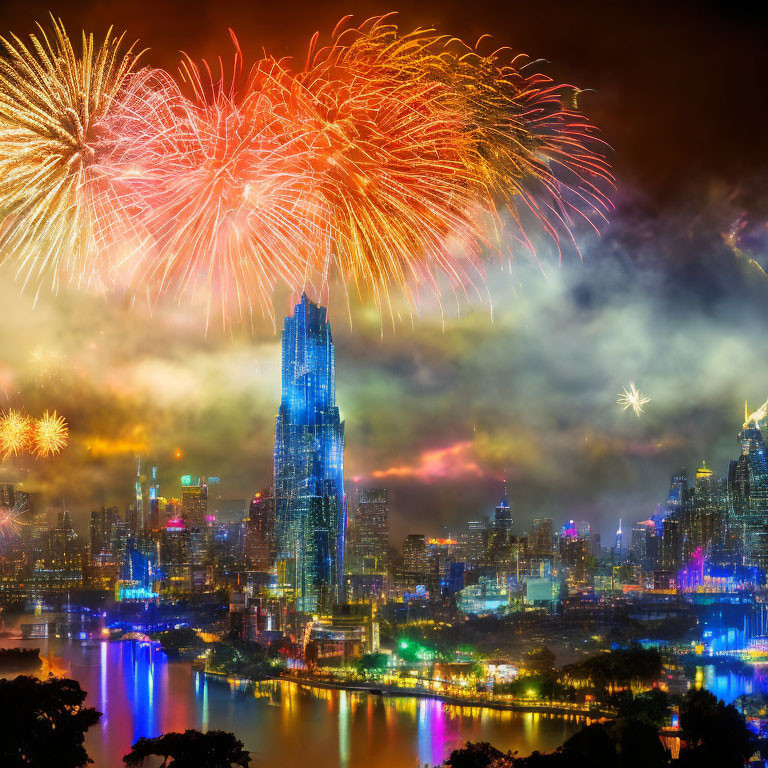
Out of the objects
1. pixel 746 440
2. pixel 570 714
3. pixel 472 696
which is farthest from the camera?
pixel 746 440

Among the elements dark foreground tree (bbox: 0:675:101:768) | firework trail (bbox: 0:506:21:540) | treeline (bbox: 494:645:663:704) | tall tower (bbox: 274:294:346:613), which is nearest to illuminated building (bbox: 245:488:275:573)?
tall tower (bbox: 274:294:346:613)

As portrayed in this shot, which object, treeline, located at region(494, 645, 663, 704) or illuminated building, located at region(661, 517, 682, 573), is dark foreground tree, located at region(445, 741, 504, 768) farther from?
illuminated building, located at region(661, 517, 682, 573)

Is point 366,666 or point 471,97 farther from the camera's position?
point 366,666

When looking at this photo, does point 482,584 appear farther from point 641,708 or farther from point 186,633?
point 641,708

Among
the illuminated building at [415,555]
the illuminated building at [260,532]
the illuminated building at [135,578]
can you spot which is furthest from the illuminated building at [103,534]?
the illuminated building at [415,555]

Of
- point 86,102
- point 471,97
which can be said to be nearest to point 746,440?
point 471,97

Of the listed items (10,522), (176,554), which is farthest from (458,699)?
(176,554)

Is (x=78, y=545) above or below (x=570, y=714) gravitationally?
above
